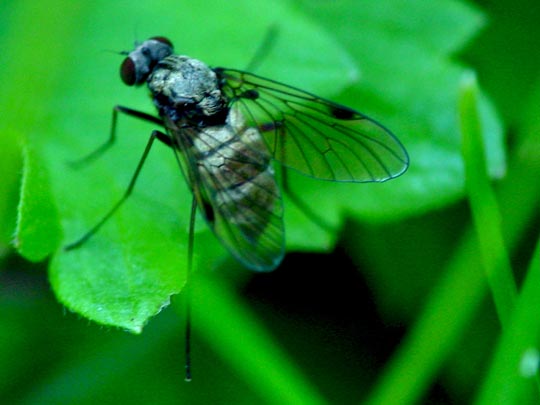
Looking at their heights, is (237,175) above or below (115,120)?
above

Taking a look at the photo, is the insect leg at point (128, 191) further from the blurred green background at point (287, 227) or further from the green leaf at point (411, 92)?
the green leaf at point (411, 92)

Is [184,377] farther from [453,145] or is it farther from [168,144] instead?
[453,145]

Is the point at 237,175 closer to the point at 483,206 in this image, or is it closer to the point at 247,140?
the point at 247,140

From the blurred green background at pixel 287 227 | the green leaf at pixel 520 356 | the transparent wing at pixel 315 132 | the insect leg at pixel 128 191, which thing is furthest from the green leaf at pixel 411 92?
the green leaf at pixel 520 356

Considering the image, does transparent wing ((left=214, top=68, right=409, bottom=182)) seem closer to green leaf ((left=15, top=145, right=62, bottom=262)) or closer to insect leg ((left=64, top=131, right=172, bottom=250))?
insect leg ((left=64, top=131, right=172, bottom=250))

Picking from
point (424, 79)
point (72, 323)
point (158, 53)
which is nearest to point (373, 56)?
point (424, 79)

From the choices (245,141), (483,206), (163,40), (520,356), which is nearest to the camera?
(520,356)

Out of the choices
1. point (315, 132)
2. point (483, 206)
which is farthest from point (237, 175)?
point (483, 206)

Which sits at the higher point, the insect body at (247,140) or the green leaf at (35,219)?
the insect body at (247,140)
